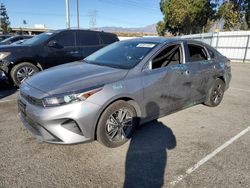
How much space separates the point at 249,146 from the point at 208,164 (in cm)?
99

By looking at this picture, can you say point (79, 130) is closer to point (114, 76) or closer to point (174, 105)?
point (114, 76)

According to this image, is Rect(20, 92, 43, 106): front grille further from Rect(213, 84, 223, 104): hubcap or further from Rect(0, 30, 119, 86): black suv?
Rect(213, 84, 223, 104): hubcap

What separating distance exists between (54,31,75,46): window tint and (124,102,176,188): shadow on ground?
177 inches

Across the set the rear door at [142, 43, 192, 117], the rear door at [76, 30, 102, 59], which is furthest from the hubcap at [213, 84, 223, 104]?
the rear door at [76, 30, 102, 59]

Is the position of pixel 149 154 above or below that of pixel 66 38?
below

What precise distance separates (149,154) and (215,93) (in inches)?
112

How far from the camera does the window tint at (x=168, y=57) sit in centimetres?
402

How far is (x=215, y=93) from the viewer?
5.42 meters

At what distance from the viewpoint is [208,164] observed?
3.12 meters

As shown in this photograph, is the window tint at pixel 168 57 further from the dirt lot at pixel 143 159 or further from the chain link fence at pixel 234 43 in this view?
the chain link fence at pixel 234 43

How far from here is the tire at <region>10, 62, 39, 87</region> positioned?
6.65 m

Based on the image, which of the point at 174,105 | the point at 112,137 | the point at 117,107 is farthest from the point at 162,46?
the point at 112,137

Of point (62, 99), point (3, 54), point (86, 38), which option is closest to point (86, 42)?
point (86, 38)

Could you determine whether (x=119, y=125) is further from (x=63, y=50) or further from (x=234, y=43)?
(x=234, y=43)
